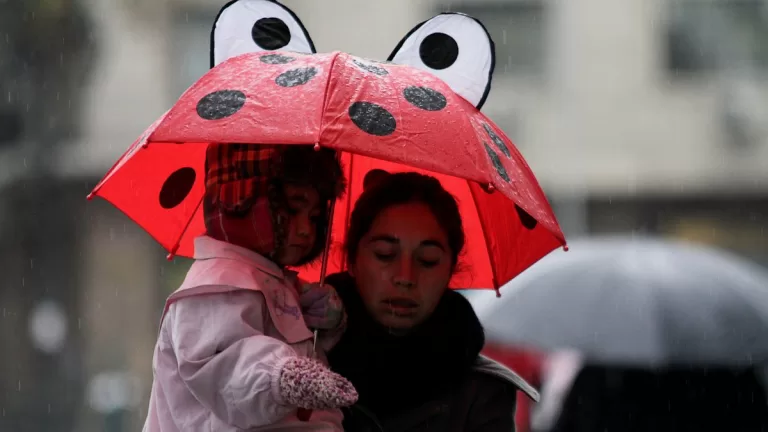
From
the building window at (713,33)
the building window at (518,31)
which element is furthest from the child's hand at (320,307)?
the building window at (713,33)

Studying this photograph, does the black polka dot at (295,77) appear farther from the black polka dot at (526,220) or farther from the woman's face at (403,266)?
the black polka dot at (526,220)

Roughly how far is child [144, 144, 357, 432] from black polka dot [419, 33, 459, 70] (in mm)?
552

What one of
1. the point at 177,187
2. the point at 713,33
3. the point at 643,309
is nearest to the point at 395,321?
the point at 177,187

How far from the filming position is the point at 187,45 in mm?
18938

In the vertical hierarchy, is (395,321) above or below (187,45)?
above

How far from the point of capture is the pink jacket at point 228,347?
2.54m

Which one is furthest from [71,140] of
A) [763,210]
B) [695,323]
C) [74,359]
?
[695,323]

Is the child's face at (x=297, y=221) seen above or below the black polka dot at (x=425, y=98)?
below

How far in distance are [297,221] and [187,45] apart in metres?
16.5

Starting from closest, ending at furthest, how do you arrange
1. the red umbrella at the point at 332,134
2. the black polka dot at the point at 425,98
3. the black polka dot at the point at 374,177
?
the red umbrella at the point at 332,134, the black polka dot at the point at 425,98, the black polka dot at the point at 374,177

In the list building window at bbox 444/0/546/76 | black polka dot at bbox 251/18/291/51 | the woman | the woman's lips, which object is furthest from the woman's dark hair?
building window at bbox 444/0/546/76

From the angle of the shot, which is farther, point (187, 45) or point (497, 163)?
point (187, 45)

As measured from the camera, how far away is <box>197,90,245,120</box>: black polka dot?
9.44 feet

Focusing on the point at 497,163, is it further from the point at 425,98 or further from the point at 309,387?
the point at 309,387
